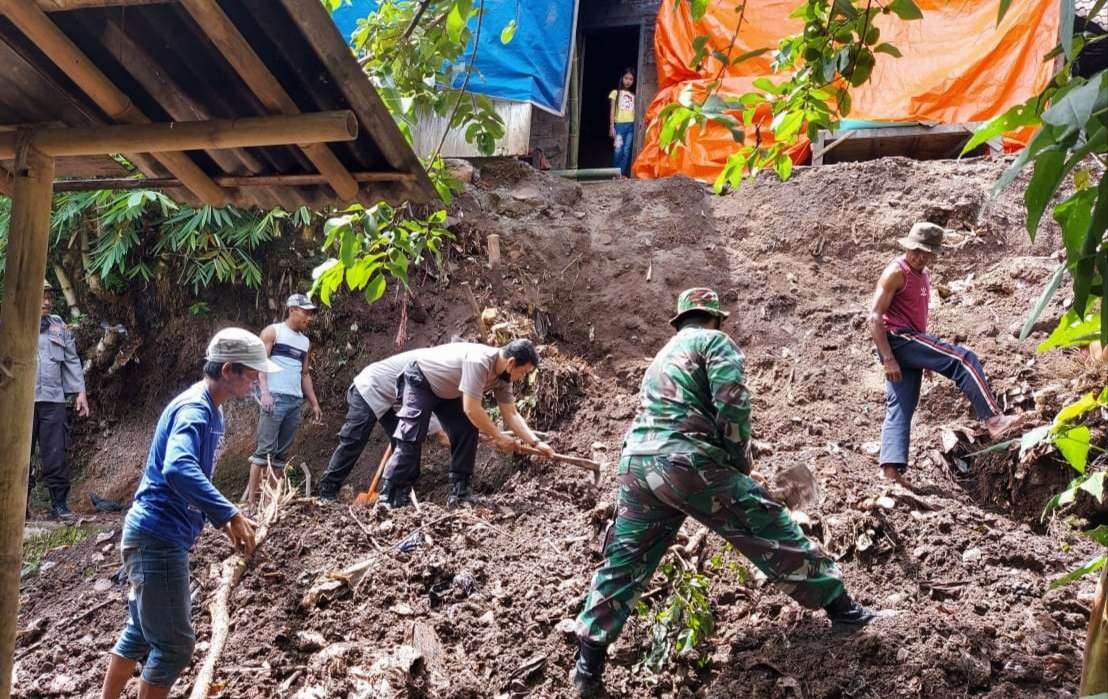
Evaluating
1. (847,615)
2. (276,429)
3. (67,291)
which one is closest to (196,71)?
(847,615)

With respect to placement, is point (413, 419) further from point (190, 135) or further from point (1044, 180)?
point (1044, 180)

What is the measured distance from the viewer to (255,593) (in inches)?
209

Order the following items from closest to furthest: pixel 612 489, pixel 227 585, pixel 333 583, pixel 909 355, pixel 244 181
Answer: pixel 244 181, pixel 227 585, pixel 333 583, pixel 909 355, pixel 612 489

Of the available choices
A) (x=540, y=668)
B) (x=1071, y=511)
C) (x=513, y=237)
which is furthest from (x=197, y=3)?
(x=513, y=237)

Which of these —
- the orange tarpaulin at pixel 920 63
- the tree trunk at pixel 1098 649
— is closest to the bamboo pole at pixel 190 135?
the tree trunk at pixel 1098 649

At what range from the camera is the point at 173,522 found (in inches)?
159

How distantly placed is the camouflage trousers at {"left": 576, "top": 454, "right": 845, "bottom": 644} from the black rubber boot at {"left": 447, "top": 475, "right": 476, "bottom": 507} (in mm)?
2374

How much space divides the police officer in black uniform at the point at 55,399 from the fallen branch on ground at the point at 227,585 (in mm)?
2325

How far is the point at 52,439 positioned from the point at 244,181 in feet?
16.3

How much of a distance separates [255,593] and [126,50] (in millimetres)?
3424

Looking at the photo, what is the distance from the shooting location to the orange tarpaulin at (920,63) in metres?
8.89

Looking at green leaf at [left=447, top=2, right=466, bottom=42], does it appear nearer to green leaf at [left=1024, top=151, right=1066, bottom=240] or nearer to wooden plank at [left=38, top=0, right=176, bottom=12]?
wooden plank at [left=38, top=0, right=176, bottom=12]

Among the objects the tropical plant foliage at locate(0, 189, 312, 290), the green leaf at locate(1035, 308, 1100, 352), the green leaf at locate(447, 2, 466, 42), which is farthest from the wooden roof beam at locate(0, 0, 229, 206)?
the tropical plant foliage at locate(0, 189, 312, 290)

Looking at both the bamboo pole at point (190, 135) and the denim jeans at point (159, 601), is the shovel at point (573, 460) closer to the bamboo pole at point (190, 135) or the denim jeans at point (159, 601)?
the denim jeans at point (159, 601)
